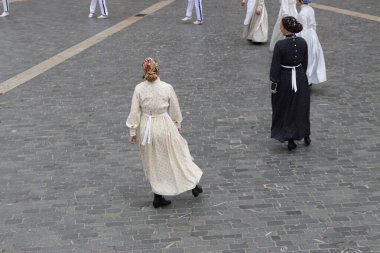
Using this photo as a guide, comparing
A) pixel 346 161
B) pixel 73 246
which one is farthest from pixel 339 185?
pixel 73 246

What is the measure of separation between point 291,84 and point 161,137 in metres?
2.31

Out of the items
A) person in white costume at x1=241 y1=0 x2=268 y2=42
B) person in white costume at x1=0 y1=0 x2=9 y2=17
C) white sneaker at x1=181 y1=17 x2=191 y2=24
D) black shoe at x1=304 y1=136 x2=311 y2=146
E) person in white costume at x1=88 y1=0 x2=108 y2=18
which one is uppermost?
black shoe at x1=304 y1=136 x2=311 y2=146

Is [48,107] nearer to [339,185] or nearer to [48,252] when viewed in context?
[48,252]

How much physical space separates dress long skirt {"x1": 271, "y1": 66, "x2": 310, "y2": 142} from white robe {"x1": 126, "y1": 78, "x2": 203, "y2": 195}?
1943 mm

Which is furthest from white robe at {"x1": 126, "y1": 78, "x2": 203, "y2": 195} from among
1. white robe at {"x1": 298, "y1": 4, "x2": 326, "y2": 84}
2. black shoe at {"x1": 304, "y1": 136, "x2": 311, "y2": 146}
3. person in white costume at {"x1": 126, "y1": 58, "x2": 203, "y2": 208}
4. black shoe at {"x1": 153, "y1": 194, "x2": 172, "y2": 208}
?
white robe at {"x1": 298, "y1": 4, "x2": 326, "y2": 84}

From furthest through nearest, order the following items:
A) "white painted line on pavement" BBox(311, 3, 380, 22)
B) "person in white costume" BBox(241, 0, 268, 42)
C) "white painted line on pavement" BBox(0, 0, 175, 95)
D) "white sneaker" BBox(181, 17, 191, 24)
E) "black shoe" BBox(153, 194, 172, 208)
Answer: "white sneaker" BBox(181, 17, 191, 24), "white painted line on pavement" BBox(311, 3, 380, 22), "person in white costume" BBox(241, 0, 268, 42), "white painted line on pavement" BBox(0, 0, 175, 95), "black shoe" BBox(153, 194, 172, 208)

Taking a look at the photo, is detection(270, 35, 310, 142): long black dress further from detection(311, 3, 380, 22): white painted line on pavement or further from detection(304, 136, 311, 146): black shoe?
detection(311, 3, 380, 22): white painted line on pavement

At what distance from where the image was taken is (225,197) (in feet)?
22.1

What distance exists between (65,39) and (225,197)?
9355mm

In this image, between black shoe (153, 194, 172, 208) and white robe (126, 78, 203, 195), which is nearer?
white robe (126, 78, 203, 195)

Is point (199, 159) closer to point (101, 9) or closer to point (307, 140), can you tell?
point (307, 140)

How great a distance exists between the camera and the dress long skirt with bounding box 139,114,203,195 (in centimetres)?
638

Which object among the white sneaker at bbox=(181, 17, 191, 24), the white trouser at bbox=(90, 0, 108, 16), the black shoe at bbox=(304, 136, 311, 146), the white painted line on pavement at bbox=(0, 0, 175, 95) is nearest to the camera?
the black shoe at bbox=(304, 136, 311, 146)

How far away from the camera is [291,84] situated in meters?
7.86
